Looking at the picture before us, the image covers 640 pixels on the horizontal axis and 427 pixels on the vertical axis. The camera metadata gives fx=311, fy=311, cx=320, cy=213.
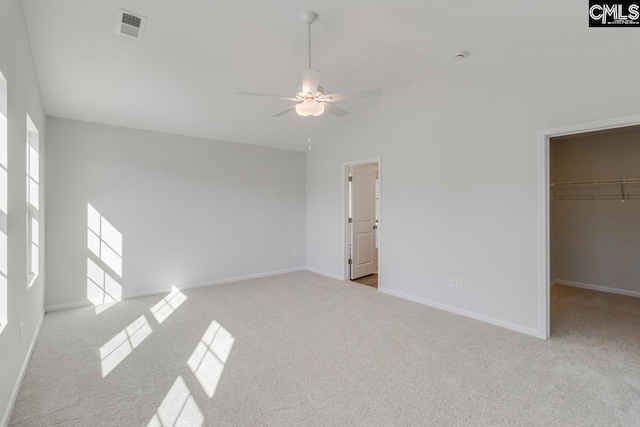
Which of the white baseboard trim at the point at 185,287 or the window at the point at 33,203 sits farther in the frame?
the white baseboard trim at the point at 185,287

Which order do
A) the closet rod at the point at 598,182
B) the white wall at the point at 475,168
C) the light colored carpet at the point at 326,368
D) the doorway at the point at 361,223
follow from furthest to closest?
the doorway at the point at 361,223, the closet rod at the point at 598,182, the white wall at the point at 475,168, the light colored carpet at the point at 326,368

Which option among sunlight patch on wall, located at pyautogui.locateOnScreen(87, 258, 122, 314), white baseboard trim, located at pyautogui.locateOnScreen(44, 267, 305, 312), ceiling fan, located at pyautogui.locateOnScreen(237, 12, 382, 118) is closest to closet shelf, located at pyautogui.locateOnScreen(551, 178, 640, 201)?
ceiling fan, located at pyautogui.locateOnScreen(237, 12, 382, 118)

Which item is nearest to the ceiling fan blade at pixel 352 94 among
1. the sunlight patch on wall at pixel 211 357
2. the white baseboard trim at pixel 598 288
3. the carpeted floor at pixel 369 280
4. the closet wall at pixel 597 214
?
the sunlight patch on wall at pixel 211 357

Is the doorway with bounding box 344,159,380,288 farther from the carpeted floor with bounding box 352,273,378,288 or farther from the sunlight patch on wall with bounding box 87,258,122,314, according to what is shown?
the sunlight patch on wall with bounding box 87,258,122,314

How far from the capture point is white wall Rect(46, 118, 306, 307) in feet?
13.0

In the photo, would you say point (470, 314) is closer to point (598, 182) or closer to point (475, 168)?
point (475, 168)

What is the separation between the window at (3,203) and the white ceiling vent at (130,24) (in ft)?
3.30

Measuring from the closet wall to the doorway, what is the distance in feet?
9.94

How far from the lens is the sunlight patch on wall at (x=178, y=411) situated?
6.31 ft

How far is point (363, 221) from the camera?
579 centimetres

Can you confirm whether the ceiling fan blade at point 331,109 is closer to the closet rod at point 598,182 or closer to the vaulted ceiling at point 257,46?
the vaulted ceiling at point 257,46

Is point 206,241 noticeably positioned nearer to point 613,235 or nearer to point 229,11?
point 229,11

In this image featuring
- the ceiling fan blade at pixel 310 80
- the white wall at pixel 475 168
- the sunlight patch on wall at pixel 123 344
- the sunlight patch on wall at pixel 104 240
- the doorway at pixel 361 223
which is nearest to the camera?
the ceiling fan blade at pixel 310 80

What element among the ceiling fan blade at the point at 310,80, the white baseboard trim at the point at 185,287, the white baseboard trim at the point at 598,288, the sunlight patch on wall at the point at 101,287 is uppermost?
the ceiling fan blade at the point at 310,80
